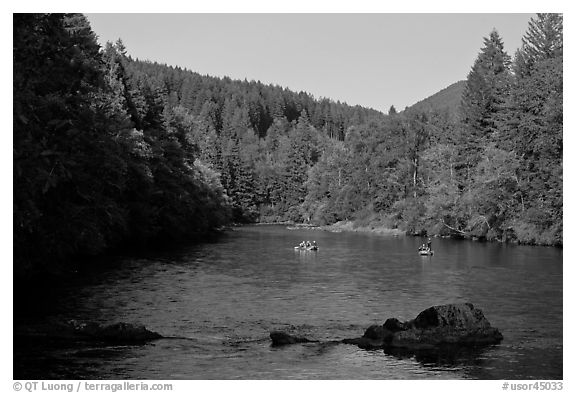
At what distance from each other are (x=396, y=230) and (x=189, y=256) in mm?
47885

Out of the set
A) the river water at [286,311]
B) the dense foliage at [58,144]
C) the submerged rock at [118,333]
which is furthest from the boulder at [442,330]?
the dense foliage at [58,144]

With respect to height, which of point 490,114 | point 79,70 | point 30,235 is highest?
point 490,114

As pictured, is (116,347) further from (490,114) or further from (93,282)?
(490,114)

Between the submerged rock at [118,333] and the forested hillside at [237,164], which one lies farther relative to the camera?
the forested hillside at [237,164]

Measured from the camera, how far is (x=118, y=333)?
24.7 m

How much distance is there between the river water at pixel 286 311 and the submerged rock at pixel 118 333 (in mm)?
777

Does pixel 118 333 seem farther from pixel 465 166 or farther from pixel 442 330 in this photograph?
pixel 465 166

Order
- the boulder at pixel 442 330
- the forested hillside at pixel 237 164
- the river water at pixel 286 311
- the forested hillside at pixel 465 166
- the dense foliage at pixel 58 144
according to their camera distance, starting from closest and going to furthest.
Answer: the river water at pixel 286 311, the dense foliage at pixel 58 144, the boulder at pixel 442 330, the forested hillside at pixel 237 164, the forested hillside at pixel 465 166

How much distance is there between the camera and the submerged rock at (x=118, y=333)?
24.5 meters

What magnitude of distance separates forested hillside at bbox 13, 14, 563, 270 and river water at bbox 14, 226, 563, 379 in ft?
14.1

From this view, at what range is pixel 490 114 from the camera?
9262 cm

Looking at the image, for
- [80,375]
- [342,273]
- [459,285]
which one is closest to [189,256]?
[342,273]

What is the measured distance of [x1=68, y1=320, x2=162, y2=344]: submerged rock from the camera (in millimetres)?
24531

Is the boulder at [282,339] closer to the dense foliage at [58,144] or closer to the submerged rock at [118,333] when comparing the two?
the submerged rock at [118,333]
